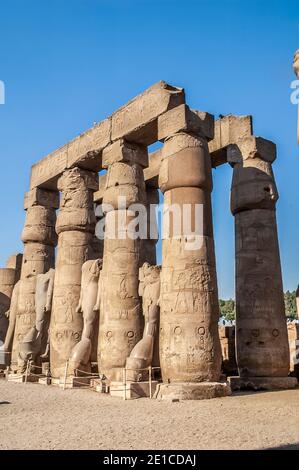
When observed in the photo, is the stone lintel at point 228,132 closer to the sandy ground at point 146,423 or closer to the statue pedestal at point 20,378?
the sandy ground at point 146,423

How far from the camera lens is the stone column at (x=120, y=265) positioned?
12.5 m

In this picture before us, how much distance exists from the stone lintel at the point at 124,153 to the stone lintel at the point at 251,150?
2.50 m

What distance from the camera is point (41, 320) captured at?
15945 millimetres

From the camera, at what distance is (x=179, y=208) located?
10.8 m

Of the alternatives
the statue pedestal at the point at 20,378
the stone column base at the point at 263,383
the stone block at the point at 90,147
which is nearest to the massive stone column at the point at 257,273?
the stone column base at the point at 263,383

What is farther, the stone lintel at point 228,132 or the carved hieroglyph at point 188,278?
the stone lintel at point 228,132

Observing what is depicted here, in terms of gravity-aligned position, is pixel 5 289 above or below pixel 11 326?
above

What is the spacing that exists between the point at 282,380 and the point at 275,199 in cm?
486

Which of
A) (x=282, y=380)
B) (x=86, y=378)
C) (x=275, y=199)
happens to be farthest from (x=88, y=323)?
(x=275, y=199)

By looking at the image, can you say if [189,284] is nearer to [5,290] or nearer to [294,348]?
[294,348]

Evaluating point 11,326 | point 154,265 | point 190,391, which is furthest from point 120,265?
point 11,326

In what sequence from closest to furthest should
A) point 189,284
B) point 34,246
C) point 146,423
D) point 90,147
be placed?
point 146,423 → point 189,284 → point 90,147 → point 34,246

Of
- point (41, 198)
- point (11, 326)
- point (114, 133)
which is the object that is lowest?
point (11, 326)

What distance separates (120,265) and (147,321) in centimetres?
184
